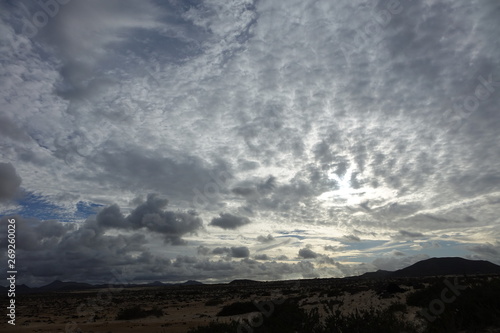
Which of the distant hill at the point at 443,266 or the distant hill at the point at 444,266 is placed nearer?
the distant hill at the point at 444,266

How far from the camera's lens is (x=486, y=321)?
980 cm

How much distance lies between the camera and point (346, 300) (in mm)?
28562

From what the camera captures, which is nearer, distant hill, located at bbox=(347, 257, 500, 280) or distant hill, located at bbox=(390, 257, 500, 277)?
distant hill, located at bbox=(390, 257, 500, 277)

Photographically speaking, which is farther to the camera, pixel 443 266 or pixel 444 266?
pixel 443 266

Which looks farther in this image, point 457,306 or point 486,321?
point 457,306

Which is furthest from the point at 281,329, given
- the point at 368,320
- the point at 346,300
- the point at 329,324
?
the point at 346,300

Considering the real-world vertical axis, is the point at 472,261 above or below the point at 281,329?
below

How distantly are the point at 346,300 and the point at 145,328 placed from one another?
17.3 m

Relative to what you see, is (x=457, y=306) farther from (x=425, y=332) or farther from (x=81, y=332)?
(x=81, y=332)

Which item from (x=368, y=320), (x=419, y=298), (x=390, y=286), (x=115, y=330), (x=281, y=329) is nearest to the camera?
(x=368, y=320)

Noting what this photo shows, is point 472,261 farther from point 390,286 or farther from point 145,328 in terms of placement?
point 145,328

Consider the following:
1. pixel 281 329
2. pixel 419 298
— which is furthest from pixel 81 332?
pixel 419 298

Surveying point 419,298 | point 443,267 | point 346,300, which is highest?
point 419,298

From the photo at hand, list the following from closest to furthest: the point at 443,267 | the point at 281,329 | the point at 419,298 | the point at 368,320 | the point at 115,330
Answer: the point at 368,320, the point at 281,329, the point at 419,298, the point at 115,330, the point at 443,267
